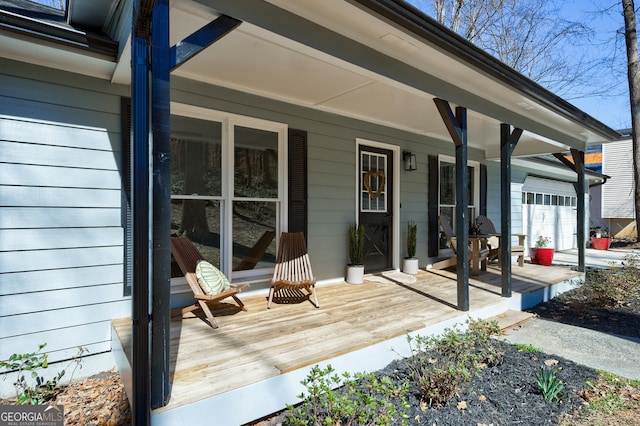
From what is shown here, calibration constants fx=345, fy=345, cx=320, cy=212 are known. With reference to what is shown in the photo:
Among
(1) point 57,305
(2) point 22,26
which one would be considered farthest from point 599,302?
(2) point 22,26

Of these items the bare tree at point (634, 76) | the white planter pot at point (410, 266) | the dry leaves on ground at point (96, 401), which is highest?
the bare tree at point (634, 76)

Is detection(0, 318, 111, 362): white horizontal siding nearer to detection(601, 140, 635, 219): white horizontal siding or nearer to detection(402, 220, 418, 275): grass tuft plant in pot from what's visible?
detection(402, 220, 418, 275): grass tuft plant in pot

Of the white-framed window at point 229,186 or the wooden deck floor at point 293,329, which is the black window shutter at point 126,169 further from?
the wooden deck floor at point 293,329

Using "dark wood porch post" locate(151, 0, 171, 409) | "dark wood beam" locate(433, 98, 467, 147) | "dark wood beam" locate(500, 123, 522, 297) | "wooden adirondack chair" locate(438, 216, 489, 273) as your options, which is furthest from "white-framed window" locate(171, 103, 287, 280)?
"wooden adirondack chair" locate(438, 216, 489, 273)

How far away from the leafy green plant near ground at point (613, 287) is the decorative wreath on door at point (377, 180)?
11.2 feet

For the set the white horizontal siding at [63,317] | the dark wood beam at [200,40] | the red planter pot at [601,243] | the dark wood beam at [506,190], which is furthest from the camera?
the red planter pot at [601,243]

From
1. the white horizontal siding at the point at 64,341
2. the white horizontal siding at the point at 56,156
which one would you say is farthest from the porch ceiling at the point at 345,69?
the white horizontal siding at the point at 64,341

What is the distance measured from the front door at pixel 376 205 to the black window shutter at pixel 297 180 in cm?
114

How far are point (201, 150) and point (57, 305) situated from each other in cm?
184

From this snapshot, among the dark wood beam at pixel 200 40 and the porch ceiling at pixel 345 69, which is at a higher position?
the porch ceiling at pixel 345 69

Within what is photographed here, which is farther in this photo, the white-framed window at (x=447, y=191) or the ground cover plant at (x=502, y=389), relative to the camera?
the white-framed window at (x=447, y=191)

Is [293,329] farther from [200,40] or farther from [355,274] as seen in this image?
[200,40]

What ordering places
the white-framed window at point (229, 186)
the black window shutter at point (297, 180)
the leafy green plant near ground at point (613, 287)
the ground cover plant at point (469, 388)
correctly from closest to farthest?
the ground cover plant at point (469, 388) → the white-framed window at point (229, 186) → the black window shutter at point (297, 180) → the leafy green plant near ground at point (613, 287)

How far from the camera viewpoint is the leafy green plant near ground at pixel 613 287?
488 centimetres
